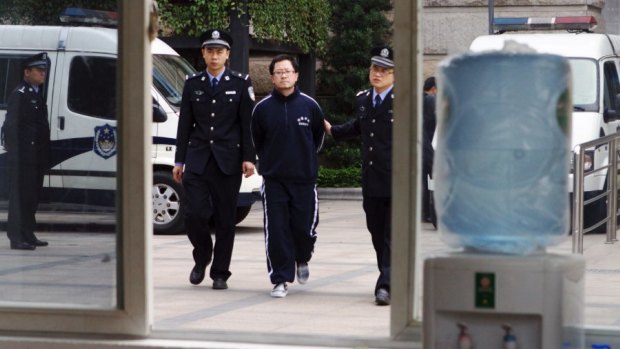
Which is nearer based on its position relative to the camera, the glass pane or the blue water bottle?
the blue water bottle

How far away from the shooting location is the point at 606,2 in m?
20.4

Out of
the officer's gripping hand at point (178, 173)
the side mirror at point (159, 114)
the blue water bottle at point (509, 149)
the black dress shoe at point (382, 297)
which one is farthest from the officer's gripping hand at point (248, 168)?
the blue water bottle at point (509, 149)

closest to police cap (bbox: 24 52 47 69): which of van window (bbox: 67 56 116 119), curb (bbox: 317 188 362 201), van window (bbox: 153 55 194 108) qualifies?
van window (bbox: 67 56 116 119)

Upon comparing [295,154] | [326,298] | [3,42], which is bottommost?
[326,298]

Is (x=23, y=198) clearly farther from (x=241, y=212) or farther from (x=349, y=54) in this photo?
(x=349, y=54)

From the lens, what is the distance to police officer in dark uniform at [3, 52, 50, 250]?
8.17 m

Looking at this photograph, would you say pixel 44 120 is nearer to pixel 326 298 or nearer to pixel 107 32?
pixel 107 32

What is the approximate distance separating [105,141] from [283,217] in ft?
10.1

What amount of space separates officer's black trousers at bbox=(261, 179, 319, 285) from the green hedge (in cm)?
1209

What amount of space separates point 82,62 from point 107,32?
22cm

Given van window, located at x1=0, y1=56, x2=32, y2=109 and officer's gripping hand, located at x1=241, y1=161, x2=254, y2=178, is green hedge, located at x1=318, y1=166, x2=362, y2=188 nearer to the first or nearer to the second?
officer's gripping hand, located at x1=241, y1=161, x2=254, y2=178

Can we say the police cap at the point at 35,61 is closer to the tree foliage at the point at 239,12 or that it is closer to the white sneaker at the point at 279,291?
the white sneaker at the point at 279,291

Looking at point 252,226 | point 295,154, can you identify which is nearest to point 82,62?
point 295,154

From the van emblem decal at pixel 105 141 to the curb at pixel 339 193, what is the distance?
1478 centimetres
